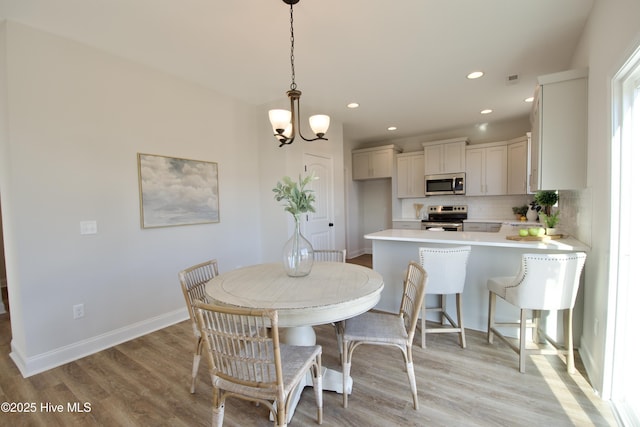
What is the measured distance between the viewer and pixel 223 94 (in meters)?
3.57

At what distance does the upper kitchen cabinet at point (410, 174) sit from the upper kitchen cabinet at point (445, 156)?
0.20m

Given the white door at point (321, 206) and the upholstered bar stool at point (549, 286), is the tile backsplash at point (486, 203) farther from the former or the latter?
the upholstered bar stool at point (549, 286)

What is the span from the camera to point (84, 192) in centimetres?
244

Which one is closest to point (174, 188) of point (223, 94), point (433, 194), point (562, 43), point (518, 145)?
point (223, 94)

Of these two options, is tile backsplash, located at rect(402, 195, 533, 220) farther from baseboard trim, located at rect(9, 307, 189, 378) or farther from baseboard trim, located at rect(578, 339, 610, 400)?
baseboard trim, located at rect(9, 307, 189, 378)

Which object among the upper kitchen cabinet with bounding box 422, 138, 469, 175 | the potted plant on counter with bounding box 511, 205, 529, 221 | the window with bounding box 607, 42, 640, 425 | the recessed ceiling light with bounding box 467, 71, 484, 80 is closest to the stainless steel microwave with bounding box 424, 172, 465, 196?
the upper kitchen cabinet with bounding box 422, 138, 469, 175

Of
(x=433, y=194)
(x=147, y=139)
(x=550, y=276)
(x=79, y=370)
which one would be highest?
(x=147, y=139)

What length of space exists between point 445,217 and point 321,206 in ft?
9.38

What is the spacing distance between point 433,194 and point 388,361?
4067 millimetres

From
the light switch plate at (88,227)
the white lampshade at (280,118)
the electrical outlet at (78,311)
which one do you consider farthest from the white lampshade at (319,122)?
the electrical outlet at (78,311)

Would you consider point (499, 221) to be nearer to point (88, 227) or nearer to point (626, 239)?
point (626, 239)

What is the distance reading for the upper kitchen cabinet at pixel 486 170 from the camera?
5.00 meters

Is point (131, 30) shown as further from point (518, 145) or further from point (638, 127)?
point (518, 145)

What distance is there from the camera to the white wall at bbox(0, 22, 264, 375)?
7.06ft
